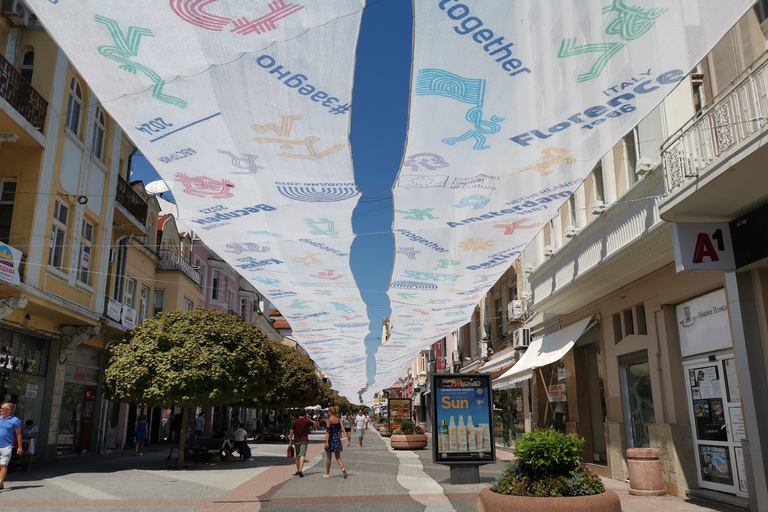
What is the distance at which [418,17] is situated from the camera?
4340 mm

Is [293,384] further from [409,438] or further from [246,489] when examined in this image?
[246,489]

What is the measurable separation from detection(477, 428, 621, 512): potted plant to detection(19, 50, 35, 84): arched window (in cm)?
1764

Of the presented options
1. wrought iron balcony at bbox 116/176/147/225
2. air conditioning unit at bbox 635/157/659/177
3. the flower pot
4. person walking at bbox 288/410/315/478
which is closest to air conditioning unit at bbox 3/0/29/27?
wrought iron balcony at bbox 116/176/147/225

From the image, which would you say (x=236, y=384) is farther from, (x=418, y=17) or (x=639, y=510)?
(x=418, y=17)

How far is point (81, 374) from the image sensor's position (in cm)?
2270

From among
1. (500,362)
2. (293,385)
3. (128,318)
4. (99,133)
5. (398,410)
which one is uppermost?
(99,133)

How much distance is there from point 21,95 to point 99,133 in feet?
18.6

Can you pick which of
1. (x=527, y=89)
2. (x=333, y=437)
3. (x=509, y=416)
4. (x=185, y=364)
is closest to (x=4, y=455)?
(x=185, y=364)

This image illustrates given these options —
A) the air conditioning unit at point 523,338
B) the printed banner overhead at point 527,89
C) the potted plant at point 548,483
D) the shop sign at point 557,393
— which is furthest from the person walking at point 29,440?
the air conditioning unit at point 523,338

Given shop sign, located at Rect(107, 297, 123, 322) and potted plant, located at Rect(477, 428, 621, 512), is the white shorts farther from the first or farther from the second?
shop sign, located at Rect(107, 297, 123, 322)

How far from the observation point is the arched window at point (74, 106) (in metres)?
20.0

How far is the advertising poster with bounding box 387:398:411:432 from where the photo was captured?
35844 millimetres

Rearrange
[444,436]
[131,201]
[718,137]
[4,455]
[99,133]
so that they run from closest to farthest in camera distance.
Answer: [718,137], [4,455], [444,436], [99,133], [131,201]

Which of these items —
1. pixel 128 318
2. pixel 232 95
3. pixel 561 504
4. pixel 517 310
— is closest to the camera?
pixel 232 95
